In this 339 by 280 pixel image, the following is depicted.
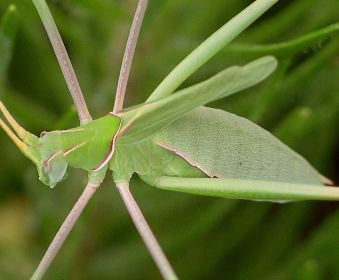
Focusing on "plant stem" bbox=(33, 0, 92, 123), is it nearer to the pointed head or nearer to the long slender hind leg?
the pointed head

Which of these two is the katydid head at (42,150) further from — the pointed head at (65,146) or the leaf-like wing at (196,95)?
the leaf-like wing at (196,95)

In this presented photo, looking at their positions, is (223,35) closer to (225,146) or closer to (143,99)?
(225,146)

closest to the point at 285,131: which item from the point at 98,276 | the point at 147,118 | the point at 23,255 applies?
the point at 147,118

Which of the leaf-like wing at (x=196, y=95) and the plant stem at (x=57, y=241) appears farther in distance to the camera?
the plant stem at (x=57, y=241)

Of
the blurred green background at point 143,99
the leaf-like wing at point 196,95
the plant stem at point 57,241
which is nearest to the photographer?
the leaf-like wing at point 196,95

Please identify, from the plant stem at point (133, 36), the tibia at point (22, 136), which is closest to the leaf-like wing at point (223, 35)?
the plant stem at point (133, 36)

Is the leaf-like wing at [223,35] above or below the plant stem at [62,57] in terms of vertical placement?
below
